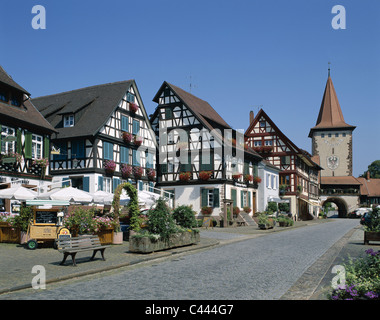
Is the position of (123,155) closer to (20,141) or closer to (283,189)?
(20,141)

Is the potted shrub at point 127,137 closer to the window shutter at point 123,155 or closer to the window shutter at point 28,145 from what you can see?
the window shutter at point 123,155

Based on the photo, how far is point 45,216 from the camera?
17.7 meters

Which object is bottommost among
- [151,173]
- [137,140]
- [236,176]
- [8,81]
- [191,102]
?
[236,176]

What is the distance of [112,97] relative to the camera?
115 ft

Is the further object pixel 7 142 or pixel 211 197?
pixel 211 197

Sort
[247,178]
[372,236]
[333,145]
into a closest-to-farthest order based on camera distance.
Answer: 1. [372,236]
2. [247,178]
3. [333,145]

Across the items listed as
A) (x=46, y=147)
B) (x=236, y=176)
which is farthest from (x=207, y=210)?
(x=46, y=147)

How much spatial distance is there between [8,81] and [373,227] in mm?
20584

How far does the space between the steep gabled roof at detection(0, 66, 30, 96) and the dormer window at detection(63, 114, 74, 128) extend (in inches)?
261

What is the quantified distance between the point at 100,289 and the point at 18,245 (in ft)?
33.5

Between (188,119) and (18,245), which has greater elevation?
(188,119)

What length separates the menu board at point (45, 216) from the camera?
57.7 feet
